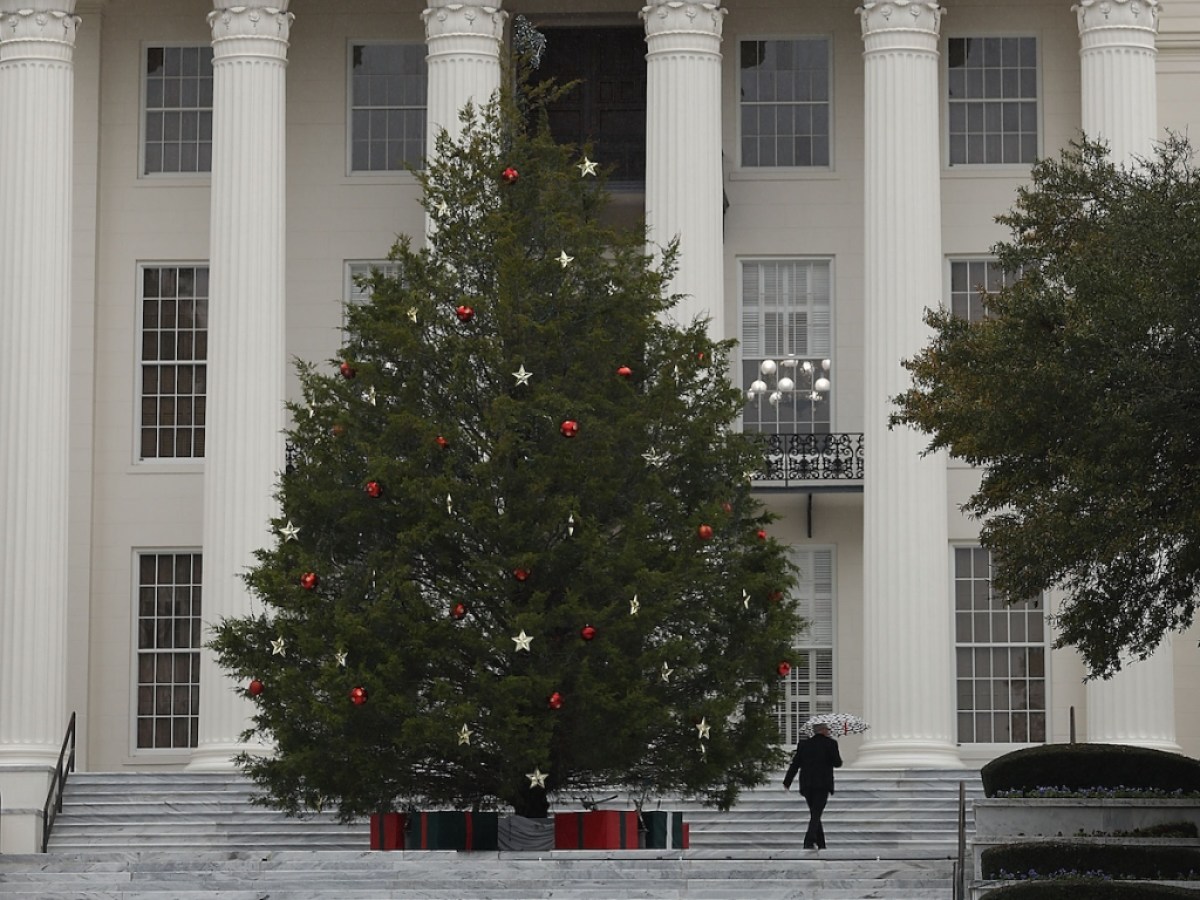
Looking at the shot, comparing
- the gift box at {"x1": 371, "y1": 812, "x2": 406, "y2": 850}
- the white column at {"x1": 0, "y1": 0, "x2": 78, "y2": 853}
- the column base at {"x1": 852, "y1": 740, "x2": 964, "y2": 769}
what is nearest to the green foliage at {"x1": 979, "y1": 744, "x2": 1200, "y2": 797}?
the gift box at {"x1": 371, "y1": 812, "x2": 406, "y2": 850}

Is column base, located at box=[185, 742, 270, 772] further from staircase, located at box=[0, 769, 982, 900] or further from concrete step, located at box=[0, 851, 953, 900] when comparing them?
concrete step, located at box=[0, 851, 953, 900]

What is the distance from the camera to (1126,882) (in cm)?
2419

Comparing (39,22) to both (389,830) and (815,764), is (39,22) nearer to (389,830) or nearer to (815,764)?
(389,830)

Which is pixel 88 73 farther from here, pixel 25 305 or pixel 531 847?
pixel 531 847

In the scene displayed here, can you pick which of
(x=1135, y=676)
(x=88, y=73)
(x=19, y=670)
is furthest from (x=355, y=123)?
(x=1135, y=676)

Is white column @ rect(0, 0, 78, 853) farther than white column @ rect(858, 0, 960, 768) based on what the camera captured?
Yes

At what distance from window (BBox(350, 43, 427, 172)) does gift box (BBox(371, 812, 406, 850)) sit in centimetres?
1680

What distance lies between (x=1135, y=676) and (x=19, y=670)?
52.4 ft

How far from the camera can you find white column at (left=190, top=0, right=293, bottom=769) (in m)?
40.6

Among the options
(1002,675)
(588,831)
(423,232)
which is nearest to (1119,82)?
(1002,675)

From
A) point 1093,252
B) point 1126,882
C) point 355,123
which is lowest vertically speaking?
point 1126,882

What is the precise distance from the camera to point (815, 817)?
32406 mm

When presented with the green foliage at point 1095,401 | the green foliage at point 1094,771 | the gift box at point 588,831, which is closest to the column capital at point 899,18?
the green foliage at point 1095,401

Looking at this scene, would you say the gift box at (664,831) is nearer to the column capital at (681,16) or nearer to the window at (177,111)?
the column capital at (681,16)
